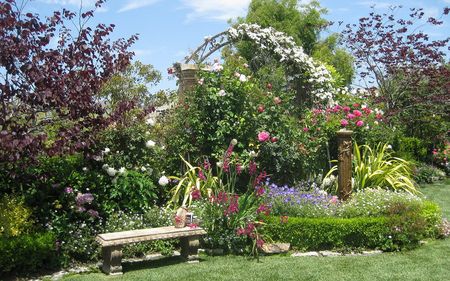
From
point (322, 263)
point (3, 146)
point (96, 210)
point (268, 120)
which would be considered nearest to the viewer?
point (3, 146)

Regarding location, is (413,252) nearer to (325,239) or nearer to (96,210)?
(325,239)

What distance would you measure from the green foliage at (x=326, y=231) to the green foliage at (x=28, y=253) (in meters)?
2.58

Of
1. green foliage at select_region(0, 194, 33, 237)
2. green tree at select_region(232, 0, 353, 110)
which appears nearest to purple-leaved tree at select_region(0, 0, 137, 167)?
green foliage at select_region(0, 194, 33, 237)

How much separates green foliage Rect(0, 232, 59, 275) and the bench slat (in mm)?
552

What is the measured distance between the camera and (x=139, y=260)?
200 inches

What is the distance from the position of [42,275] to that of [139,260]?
110 centimetres

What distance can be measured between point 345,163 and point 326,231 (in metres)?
1.56

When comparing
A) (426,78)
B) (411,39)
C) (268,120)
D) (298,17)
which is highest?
(298,17)

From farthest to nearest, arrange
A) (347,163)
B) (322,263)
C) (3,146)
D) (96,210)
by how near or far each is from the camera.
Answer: (347,163), (96,210), (322,263), (3,146)

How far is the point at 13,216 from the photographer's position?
4.54 meters

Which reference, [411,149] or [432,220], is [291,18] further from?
[432,220]

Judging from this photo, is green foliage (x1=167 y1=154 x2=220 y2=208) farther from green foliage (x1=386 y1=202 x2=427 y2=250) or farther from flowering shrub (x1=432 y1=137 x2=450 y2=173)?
flowering shrub (x1=432 y1=137 x2=450 y2=173)

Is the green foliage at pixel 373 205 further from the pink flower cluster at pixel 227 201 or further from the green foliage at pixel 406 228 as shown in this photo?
the pink flower cluster at pixel 227 201

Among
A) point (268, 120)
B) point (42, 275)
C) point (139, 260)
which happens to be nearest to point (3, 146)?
point (42, 275)
